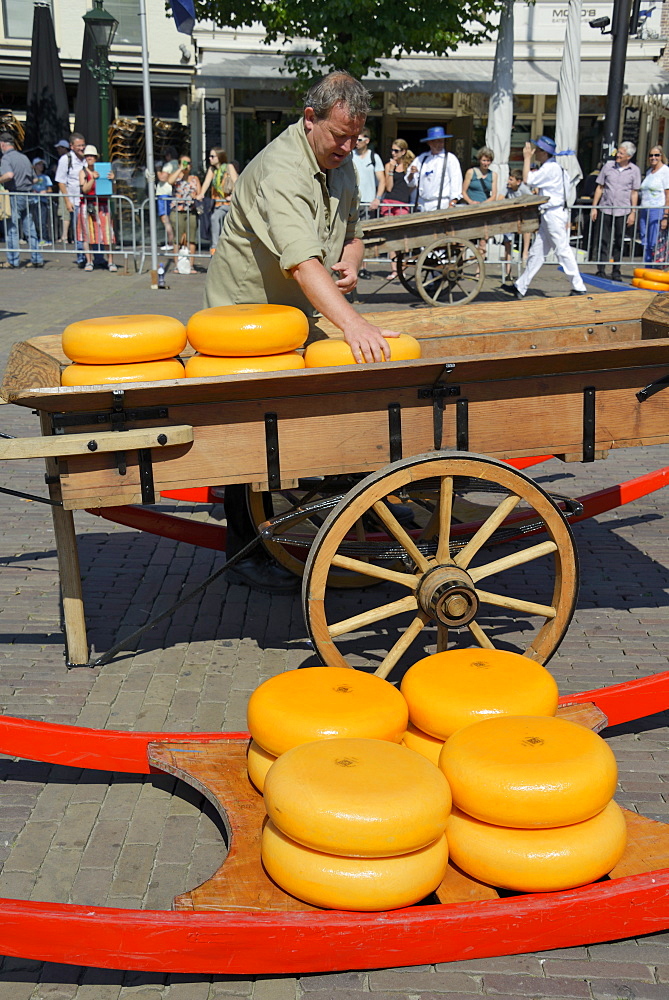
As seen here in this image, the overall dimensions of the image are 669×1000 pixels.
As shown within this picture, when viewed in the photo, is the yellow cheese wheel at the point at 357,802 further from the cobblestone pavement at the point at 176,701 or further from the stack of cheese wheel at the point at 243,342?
the stack of cheese wheel at the point at 243,342

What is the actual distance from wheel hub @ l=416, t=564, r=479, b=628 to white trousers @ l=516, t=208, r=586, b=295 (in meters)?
10.2

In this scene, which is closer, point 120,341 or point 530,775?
point 530,775

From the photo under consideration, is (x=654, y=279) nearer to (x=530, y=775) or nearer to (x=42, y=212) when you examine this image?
(x=530, y=775)

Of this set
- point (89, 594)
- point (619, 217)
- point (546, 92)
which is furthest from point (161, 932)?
→ point (546, 92)

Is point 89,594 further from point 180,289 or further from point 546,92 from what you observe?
point 546,92

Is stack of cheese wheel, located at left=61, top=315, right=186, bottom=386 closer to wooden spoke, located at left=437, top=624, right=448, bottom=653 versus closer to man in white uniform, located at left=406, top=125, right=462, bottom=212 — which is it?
wooden spoke, located at left=437, top=624, right=448, bottom=653

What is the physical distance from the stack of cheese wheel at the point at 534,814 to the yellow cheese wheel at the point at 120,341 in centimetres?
177

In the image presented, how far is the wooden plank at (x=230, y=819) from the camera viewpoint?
2.56 meters

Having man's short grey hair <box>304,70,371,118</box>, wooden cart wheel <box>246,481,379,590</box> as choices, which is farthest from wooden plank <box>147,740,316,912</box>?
man's short grey hair <box>304,70,371,118</box>

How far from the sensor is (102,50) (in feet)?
56.1

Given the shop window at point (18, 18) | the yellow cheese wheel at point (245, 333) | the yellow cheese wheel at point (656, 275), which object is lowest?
the yellow cheese wheel at point (656, 275)

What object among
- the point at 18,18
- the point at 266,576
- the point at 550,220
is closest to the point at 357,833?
the point at 266,576

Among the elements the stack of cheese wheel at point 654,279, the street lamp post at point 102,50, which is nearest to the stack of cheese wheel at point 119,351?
the stack of cheese wheel at point 654,279

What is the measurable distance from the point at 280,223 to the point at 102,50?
603 inches
